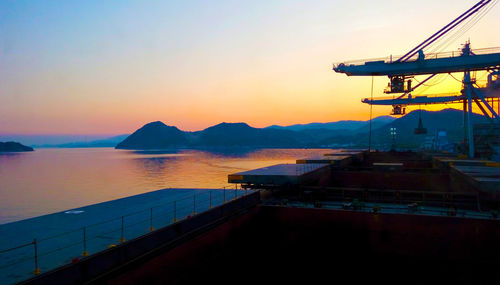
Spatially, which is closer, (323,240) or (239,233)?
(239,233)

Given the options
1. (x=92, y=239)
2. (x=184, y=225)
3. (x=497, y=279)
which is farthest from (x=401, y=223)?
(x=92, y=239)

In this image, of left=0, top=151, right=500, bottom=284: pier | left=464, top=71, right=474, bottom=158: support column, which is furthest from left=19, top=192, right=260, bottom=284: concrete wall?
left=464, top=71, right=474, bottom=158: support column

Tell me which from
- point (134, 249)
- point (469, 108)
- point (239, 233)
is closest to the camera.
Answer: point (134, 249)

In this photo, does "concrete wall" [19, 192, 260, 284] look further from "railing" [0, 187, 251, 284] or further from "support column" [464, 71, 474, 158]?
"support column" [464, 71, 474, 158]

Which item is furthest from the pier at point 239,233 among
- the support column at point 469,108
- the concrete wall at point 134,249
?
the support column at point 469,108

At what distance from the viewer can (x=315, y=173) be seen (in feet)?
97.8

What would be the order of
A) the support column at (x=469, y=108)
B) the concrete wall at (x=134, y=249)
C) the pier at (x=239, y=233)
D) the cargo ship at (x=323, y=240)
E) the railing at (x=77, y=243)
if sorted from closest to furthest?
the concrete wall at (x=134, y=249), the railing at (x=77, y=243), the pier at (x=239, y=233), the cargo ship at (x=323, y=240), the support column at (x=469, y=108)

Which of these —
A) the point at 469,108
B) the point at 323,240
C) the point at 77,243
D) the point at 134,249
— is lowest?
the point at 323,240

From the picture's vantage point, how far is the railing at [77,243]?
369 inches

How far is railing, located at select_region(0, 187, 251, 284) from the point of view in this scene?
9.38 m

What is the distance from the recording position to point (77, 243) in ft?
38.0

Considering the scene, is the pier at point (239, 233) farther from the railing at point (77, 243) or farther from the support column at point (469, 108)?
the support column at point (469, 108)

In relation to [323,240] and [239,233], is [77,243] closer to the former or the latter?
[239,233]

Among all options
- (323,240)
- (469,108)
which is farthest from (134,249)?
(469,108)
